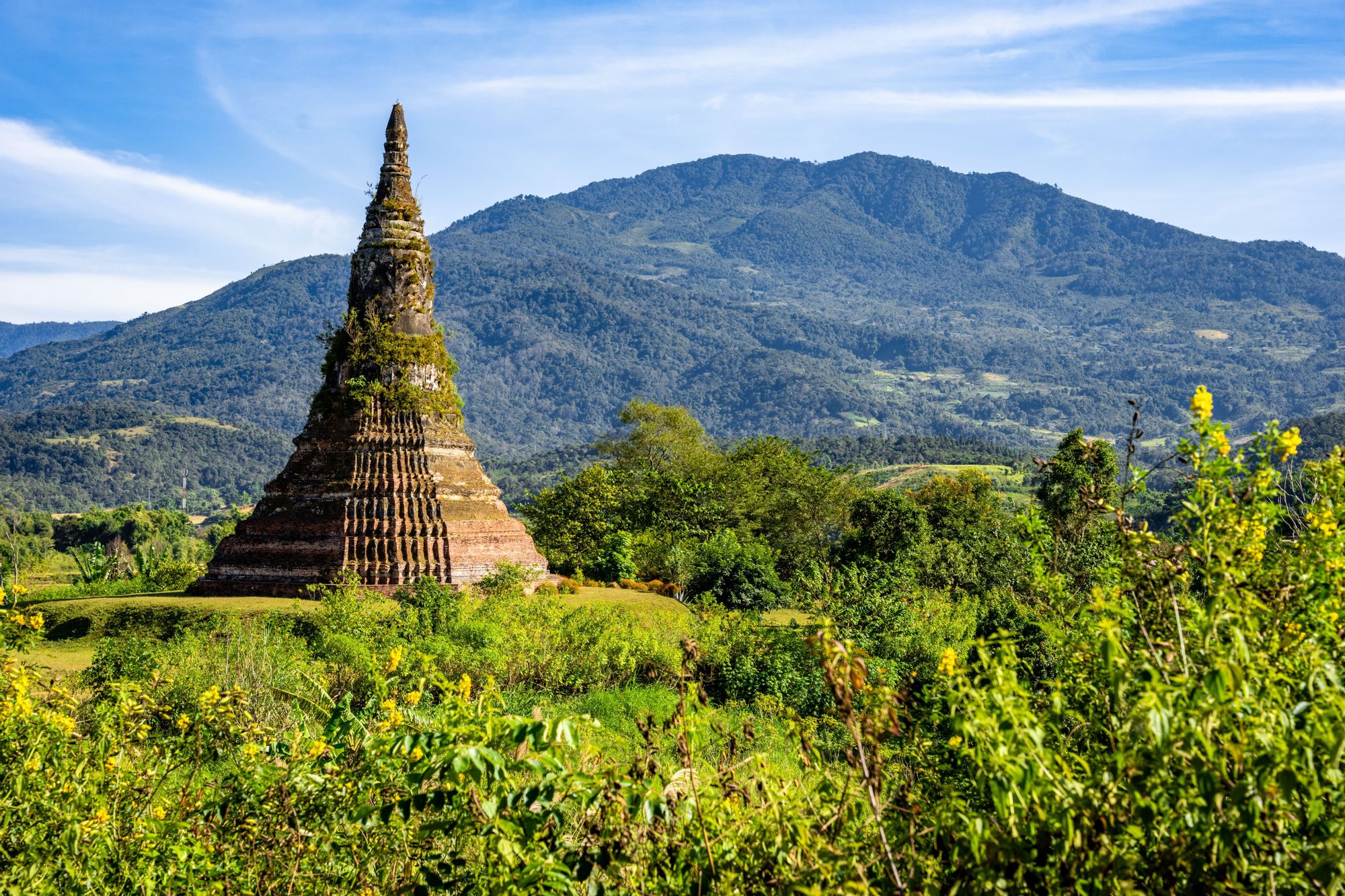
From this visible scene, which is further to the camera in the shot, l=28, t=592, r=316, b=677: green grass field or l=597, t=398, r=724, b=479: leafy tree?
l=597, t=398, r=724, b=479: leafy tree

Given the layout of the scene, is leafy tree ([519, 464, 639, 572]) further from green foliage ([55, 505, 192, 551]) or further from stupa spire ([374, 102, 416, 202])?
green foliage ([55, 505, 192, 551])

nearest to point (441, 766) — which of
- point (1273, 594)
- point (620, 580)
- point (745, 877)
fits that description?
point (745, 877)

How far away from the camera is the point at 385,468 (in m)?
31.5

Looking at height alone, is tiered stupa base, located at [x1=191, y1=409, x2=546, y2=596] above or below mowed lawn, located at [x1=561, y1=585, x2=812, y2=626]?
above

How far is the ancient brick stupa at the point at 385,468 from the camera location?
29.8 metres

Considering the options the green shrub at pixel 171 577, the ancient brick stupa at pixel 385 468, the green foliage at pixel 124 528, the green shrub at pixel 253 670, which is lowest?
the green foliage at pixel 124 528

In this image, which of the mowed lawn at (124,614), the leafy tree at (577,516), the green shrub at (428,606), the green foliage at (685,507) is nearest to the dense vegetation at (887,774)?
the green shrub at (428,606)

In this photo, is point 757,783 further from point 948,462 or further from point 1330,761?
point 948,462

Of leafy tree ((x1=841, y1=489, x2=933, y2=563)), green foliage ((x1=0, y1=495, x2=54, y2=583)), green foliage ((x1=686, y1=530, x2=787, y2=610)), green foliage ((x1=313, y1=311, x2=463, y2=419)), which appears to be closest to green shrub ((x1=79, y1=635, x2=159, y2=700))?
green foliage ((x1=313, y1=311, x2=463, y2=419))

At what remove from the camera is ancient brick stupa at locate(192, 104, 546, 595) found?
2980 cm

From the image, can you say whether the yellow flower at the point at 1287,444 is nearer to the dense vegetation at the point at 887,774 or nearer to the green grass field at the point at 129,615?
the dense vegetation at the point at 887,774

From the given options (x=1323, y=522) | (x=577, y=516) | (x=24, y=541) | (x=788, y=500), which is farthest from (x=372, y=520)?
(x=24, y=541)

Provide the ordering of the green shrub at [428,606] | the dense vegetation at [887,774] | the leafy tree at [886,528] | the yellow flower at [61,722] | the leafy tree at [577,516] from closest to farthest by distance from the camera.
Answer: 1. the dense vegetation at [887,774]
2. the yellow flower at [61,722]
3. the green shrub at [428,606]
4. the leafy tree at [577,516]
5. the leafy tree at [886,528]

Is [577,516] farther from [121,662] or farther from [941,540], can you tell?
[121,662]
